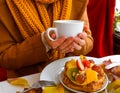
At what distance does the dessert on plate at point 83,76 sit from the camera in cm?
65

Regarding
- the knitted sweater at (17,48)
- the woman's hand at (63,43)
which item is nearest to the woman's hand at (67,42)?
the woman's hand at (63,43)

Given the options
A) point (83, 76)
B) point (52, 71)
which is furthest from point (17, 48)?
point (83, 76)

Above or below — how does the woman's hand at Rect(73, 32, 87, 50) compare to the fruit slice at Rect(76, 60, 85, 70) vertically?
above

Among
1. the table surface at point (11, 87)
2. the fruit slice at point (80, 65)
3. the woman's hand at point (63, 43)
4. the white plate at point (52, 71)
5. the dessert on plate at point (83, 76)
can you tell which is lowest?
the table surface at point (11, 87)

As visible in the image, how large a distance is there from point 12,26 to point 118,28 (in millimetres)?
654

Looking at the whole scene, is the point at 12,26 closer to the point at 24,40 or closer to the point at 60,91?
the point at 24,40

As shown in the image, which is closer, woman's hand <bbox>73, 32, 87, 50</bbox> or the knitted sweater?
woman's hand <bbox>73, 32, 87, 50</bbox>

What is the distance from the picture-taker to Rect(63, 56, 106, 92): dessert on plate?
65cm

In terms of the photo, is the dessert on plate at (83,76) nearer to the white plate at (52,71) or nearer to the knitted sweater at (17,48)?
the white plate at (52,71)

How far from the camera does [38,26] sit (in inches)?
35.4

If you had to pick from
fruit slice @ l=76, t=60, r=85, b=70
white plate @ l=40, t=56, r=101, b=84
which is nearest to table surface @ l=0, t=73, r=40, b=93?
white plate @ l=40, t=56, r=101, b=84

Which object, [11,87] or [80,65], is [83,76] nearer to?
[80,65]

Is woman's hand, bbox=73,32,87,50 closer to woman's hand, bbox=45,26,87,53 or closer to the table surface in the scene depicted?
woman's hand, bbox=45,26,87,53

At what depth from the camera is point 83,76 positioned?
65 centimetres
